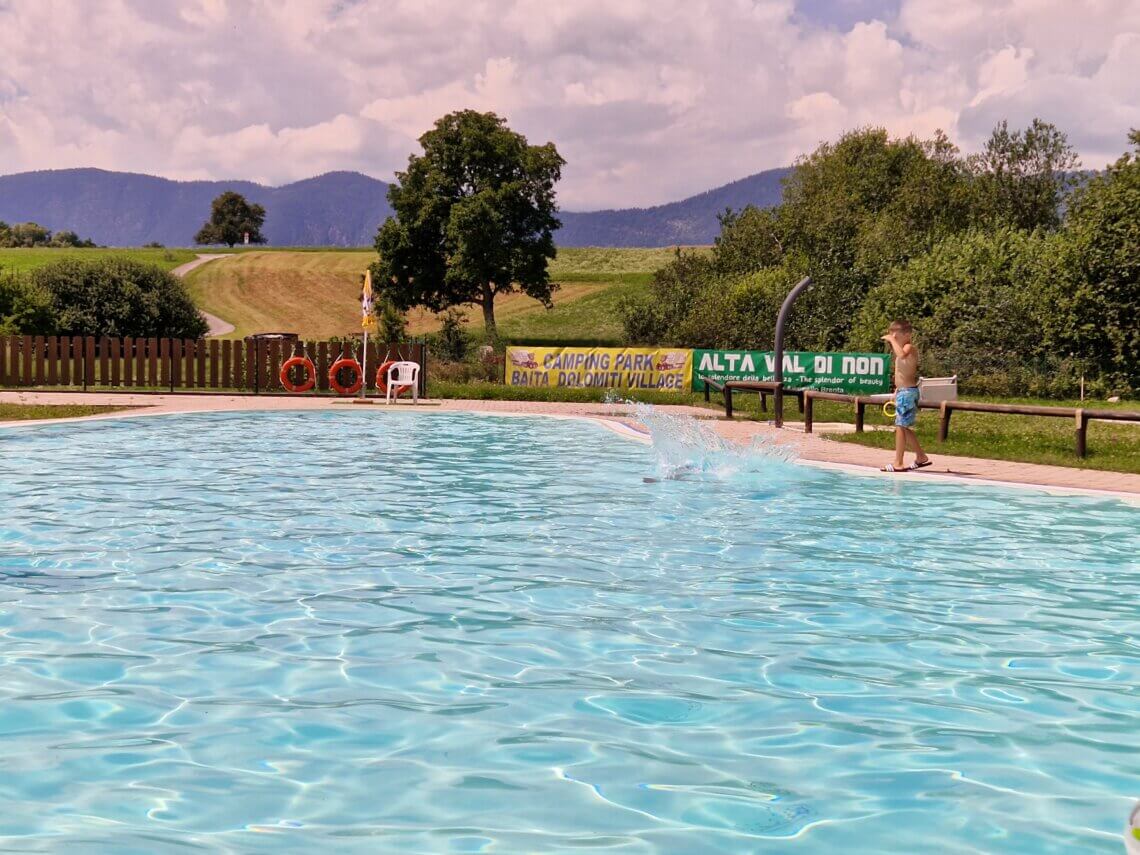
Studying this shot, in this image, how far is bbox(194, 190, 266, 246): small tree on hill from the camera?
476ft

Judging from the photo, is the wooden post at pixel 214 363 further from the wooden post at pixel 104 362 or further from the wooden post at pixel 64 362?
the wooden post at pixel 64 362

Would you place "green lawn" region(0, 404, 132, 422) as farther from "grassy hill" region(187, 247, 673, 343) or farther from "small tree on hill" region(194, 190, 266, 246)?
"small tree on hill" region(194, 190, 266, 246)

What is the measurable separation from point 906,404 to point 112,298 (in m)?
38.2

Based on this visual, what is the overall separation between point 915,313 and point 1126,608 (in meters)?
31.6

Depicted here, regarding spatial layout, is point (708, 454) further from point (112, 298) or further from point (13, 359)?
point (112, 298)

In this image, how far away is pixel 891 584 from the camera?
8320 millimetres

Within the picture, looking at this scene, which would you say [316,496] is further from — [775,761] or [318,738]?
[775,761]

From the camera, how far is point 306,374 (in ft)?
102

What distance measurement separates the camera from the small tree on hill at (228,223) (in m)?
145

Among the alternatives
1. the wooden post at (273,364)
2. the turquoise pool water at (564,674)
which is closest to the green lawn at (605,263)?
the wooden post at (273,364)

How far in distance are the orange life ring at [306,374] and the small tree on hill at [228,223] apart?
120 m

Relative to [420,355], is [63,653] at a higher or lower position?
lower

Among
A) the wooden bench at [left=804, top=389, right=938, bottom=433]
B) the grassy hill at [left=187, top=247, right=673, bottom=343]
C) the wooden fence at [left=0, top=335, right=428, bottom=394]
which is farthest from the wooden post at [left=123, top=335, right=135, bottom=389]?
the grassy hill at [left=187, top=247, right=673, bottom=343]

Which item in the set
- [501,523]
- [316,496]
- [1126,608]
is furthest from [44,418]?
[1126,608]
